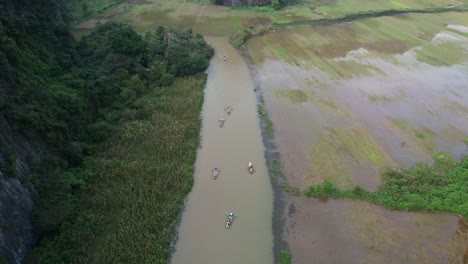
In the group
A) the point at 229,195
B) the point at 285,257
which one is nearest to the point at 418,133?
the point at 229,195

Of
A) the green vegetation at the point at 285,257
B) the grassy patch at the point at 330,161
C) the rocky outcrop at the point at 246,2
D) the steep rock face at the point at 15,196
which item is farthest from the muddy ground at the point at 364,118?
the steep rock face at the point at 15,196

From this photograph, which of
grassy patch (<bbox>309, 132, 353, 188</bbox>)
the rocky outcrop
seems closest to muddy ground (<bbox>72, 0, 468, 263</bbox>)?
grassy patch (<bbox>309, 132, 353, 188</bbox>)

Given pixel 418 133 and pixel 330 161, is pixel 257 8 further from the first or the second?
pixel 330 161

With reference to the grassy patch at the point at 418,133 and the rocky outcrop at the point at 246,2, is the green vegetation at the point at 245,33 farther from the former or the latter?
the grassy patch at the point at 418,133

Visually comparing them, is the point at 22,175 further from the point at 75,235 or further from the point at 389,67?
the point at 389,67

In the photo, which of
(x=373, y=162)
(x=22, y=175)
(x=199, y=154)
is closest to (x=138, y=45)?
(x=199, y=154)

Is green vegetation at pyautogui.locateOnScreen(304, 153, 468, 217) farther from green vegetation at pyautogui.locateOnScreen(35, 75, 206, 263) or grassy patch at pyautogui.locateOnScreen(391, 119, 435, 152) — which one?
green vegetation at pyautogui.locateOnScreen(35, 75, 206, 263)
